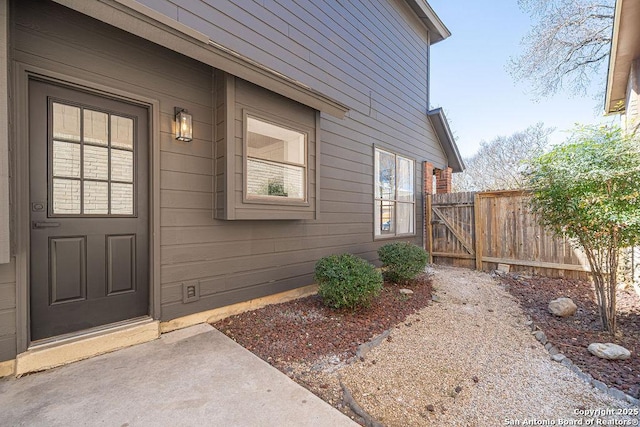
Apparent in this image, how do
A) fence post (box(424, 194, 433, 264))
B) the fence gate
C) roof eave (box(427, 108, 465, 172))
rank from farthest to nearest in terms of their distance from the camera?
roof eave (box(427, 108, 465, 172))
fence post (box(424, 194, 433, 264))
the fence gate

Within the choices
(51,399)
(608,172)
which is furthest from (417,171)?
(51,399)

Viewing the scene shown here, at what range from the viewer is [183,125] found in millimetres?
2820

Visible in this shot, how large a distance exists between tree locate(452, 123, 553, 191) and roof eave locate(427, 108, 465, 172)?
637cm

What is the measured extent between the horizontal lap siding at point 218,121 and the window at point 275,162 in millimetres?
378

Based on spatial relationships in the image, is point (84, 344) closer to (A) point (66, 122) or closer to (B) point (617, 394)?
(A) point (66, 122)

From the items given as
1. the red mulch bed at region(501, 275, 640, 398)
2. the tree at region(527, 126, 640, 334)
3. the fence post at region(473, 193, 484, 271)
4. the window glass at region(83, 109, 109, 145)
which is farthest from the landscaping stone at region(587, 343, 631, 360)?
the window glass at region(83, 109, 109, 145)

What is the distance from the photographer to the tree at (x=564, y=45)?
7555 millimetres

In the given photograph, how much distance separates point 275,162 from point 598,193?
10.7ft

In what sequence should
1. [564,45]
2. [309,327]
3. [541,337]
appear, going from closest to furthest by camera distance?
[541,337]
[309,327]
[564,45]

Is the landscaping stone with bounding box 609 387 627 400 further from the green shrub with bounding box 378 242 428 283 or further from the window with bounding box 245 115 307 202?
the window with bounding box 245 115 307 202

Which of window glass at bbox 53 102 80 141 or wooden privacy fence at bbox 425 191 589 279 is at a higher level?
window glass at bbox 53 102 80 141

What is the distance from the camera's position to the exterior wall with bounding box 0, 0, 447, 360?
2396 mm

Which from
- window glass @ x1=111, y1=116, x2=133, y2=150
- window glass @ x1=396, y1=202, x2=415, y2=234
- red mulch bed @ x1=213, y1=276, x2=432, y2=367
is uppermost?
window glass @ x1=111, y1=116, x2=133, y2=150

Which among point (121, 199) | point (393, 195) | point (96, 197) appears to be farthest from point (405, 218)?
point (96, 197)
